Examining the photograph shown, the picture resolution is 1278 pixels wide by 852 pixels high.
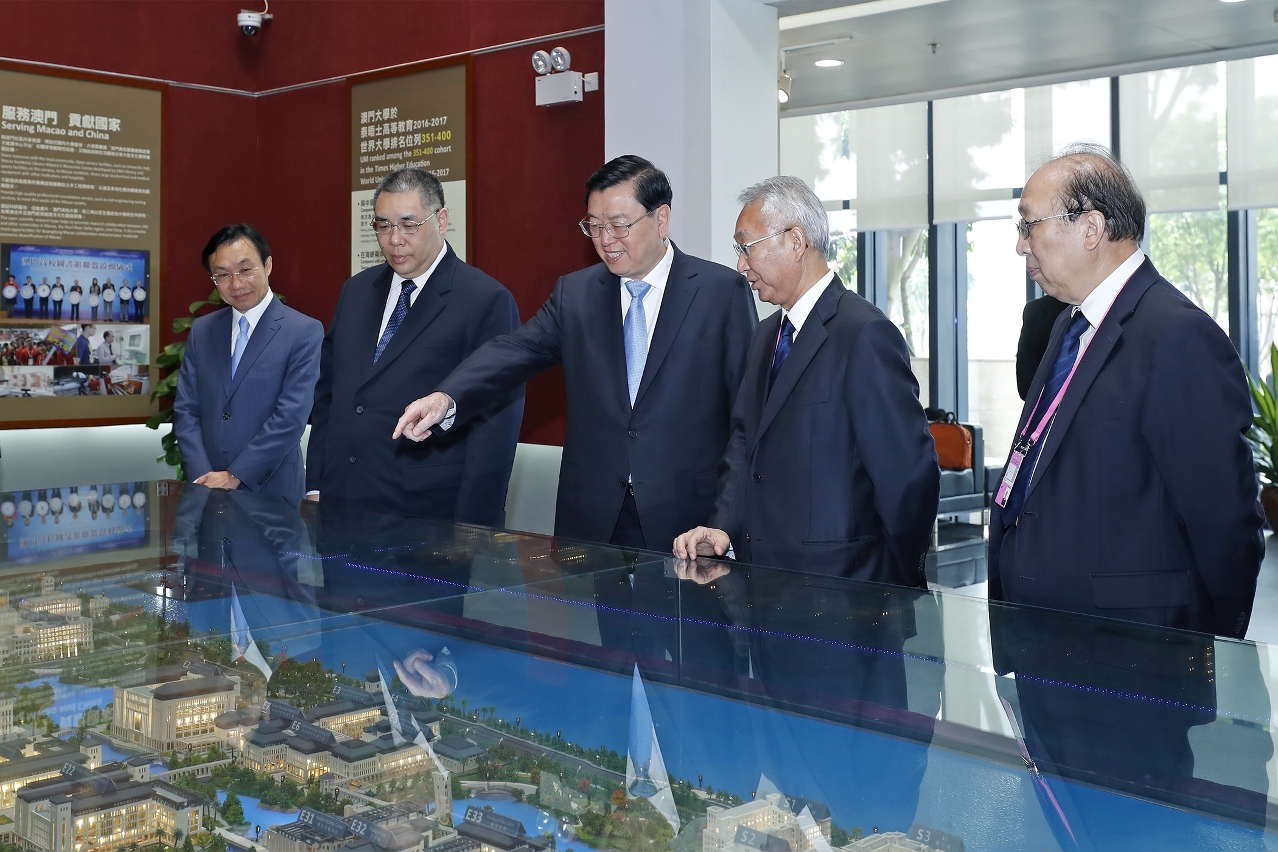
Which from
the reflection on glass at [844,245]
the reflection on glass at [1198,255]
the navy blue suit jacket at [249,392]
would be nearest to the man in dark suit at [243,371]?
the navy blue suit jacket at [249,392]

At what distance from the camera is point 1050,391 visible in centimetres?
210

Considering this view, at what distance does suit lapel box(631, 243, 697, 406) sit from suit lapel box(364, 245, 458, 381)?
0.67 metres

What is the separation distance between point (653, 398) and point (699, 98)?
1748mm

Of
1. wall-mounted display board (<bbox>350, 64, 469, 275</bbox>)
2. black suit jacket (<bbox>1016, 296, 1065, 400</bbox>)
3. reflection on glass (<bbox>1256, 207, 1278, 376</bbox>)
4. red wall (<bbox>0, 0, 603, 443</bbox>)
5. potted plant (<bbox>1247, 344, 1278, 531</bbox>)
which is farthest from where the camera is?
reflection on glass (<bbox>1256, 207, 1278, 376</bbox>)

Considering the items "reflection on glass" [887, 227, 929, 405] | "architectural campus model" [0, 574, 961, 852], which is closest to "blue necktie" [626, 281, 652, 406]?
"architectural campus model" [0, 574, 961, 852]

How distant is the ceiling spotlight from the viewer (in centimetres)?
465

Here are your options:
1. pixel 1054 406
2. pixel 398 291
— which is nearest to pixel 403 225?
pixel 398 291

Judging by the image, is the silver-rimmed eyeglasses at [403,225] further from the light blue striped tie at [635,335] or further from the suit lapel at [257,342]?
the light blue striped tie at [635,335]

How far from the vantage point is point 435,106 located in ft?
17.1

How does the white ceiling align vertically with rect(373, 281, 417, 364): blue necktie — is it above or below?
above

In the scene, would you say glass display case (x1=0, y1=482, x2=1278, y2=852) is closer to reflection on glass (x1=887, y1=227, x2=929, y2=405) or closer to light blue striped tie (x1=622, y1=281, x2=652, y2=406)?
light blue striped tie (x1=622, y1=281, x2=652, y2=406)

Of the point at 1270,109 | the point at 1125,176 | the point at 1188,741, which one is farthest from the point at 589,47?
the point at 1270,109

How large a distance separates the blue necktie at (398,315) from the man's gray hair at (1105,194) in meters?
1.91

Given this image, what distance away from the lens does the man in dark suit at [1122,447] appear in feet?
6.20
